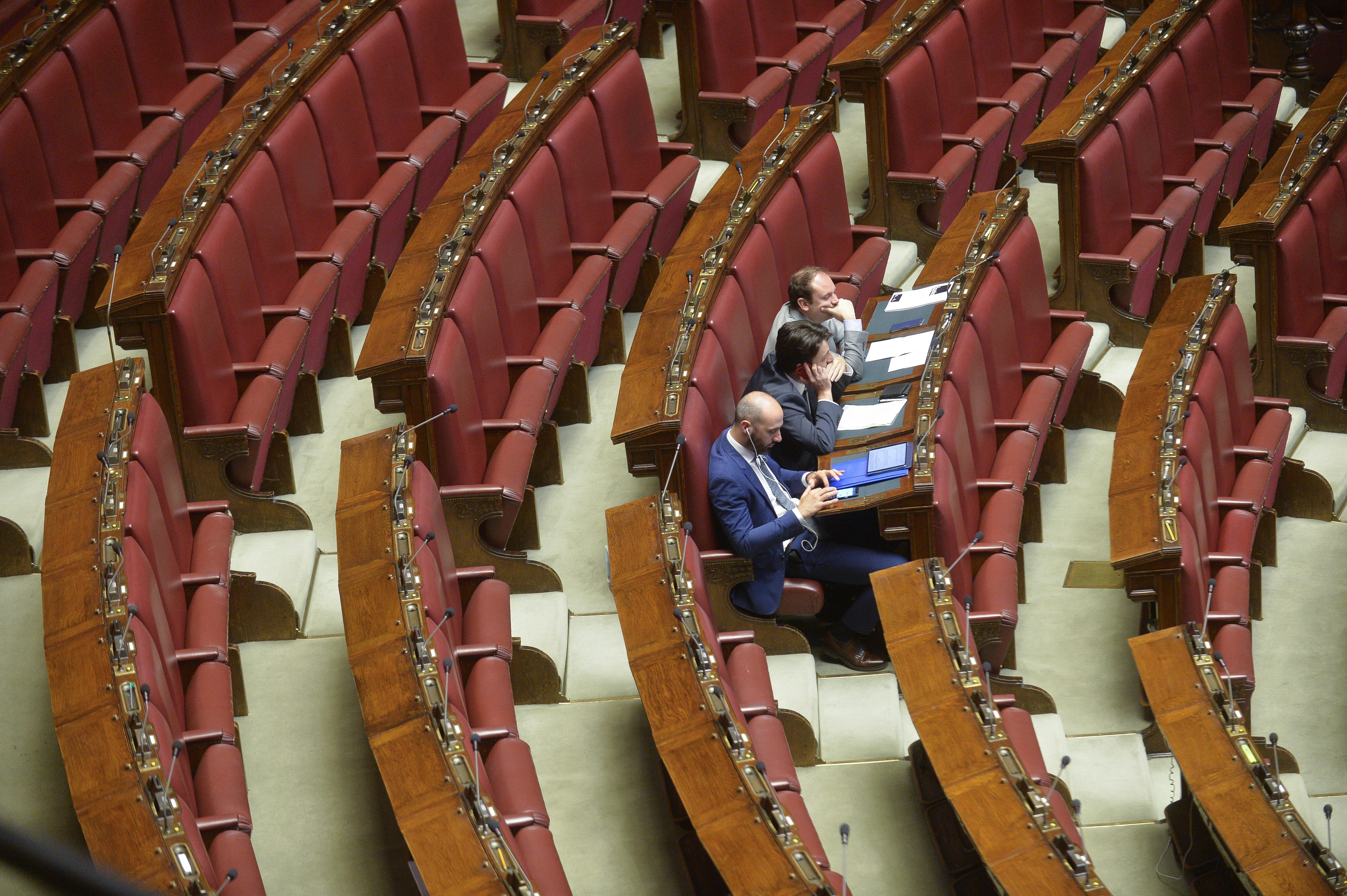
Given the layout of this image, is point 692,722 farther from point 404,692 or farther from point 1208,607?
point 1208,607

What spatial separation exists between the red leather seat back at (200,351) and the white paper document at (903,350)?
33 centimetres

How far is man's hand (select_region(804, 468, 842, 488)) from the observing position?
0.72 m

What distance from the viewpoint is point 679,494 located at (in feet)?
2.41

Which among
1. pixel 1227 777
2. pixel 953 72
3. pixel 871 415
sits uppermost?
pixel 953 72

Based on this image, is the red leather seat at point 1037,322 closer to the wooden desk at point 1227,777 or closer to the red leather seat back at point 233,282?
the wooden desk at point 1227,777

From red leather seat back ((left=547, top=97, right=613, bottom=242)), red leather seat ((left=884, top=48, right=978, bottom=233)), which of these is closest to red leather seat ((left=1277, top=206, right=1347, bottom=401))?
red leather seat ((left=884, top=48, right=978, bottom=233))

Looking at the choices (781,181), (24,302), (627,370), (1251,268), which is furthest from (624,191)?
(1251,268)

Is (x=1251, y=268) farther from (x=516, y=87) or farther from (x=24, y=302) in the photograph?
(x=24, y=302)

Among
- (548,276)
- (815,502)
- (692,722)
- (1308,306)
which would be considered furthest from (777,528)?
(1308,306)

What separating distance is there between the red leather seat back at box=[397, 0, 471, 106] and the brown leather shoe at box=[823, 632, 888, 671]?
488 millimetres

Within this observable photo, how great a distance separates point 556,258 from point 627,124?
13 cm

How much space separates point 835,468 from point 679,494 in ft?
0.26

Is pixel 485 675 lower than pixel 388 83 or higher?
lower

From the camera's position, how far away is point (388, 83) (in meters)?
0.96
